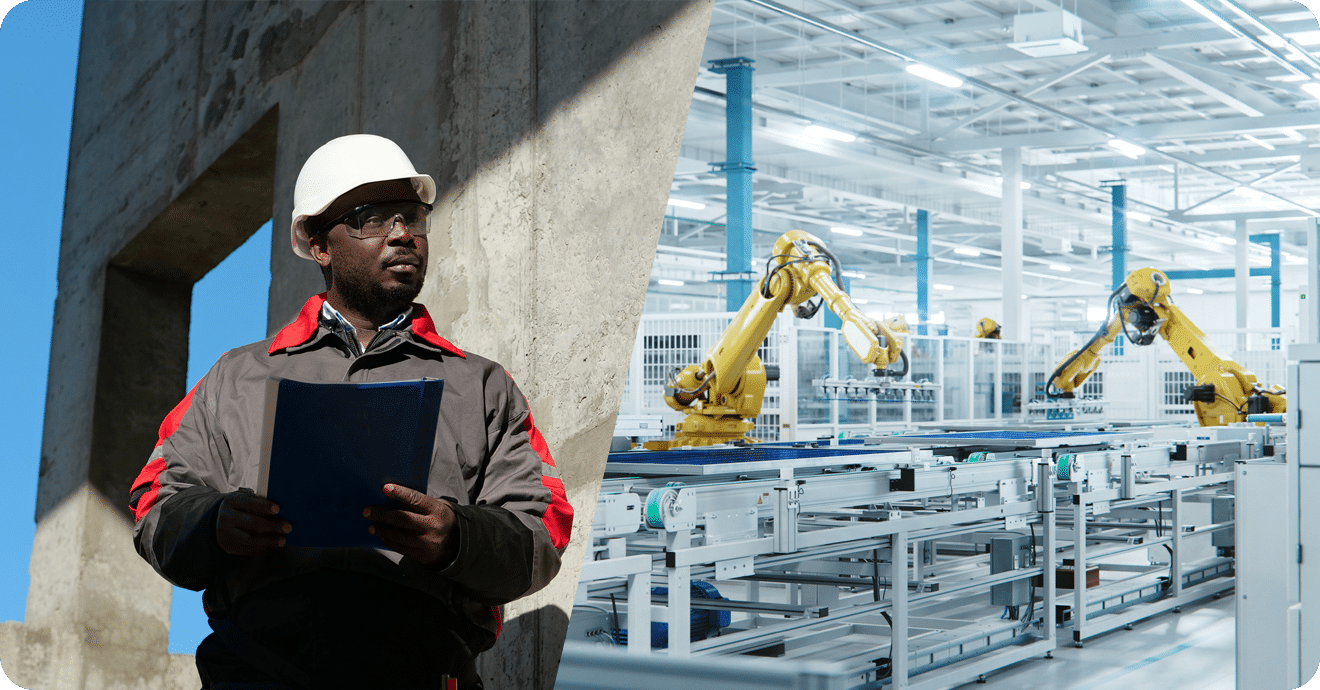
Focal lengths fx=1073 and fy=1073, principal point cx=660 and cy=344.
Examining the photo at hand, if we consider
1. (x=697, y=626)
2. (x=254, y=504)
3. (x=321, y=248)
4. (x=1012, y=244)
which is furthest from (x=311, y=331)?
(x=1012, y=244)

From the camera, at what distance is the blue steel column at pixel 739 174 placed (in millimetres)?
11586

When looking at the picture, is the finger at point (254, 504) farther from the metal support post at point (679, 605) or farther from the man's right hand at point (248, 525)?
the metal support post at point (679, 605)

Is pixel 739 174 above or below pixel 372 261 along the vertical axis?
above

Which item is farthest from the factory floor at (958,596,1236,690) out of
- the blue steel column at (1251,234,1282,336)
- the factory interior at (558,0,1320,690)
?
the blue steel column at (1251,234,1282,336)

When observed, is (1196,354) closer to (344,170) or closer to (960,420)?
(960,420)

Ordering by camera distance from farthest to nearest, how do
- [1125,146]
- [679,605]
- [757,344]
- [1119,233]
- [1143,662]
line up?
1. [1119,233]
2. [1125,146]
3. [757,344]
4. [1143,662]
5. [679,605]

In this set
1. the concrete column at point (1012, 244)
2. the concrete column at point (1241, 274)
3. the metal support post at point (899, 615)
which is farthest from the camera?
the concrete column at point (1241, 274)

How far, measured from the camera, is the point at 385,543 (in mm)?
1235

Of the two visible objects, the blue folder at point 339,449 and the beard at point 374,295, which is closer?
the blue folder at point 339,449

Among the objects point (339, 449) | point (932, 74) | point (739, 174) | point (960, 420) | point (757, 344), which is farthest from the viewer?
point (932, 74)

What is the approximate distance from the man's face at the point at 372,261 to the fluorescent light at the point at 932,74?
10.5 m

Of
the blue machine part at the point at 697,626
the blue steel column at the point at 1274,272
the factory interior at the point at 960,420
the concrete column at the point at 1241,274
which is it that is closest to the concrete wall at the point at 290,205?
the factory interior at the point at 960,420

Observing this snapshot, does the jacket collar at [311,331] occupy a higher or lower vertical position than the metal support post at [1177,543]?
higher

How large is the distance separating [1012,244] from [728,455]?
450 inches
